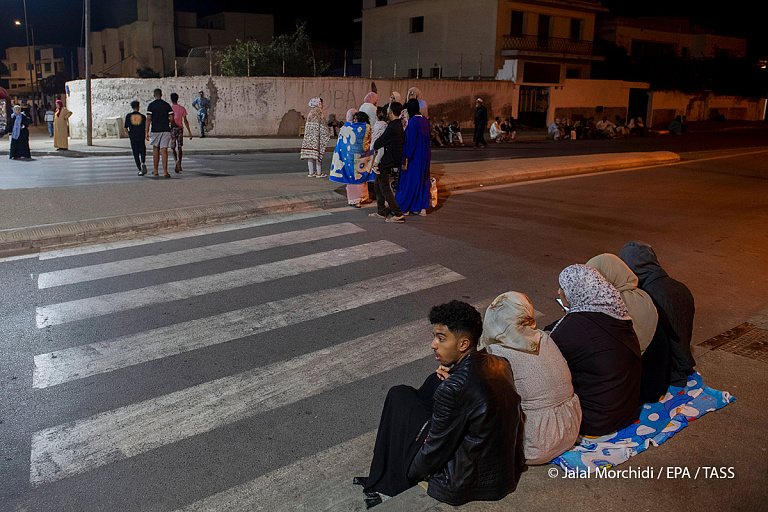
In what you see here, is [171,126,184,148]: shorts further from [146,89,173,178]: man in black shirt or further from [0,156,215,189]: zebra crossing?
[146,89,173,178]: man in black shirt

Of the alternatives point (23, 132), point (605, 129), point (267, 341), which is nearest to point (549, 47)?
point (605, 129)

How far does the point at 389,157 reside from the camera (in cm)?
997

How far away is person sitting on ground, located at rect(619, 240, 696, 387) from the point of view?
14.3 ft

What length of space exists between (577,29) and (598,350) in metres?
45.2

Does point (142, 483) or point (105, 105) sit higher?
point (105, 105)

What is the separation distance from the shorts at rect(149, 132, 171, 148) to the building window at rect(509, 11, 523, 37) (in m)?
31.8

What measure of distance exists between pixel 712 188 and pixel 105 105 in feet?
80.9

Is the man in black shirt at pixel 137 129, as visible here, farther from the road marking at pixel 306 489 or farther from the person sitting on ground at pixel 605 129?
the person sitting on ground at pixel 605 129

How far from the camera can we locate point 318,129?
1338 cm

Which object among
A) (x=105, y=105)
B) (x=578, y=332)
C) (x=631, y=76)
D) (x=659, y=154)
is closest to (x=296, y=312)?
(x=578, y=332)

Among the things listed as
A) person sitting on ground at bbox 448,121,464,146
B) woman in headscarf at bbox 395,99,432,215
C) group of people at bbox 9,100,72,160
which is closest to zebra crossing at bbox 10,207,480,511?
woman in headscarf at bbox 395,99,432,215

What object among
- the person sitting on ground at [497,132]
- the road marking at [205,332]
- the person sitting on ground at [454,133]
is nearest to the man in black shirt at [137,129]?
the road marking at [205,332]

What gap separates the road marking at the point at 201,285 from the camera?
616 cm

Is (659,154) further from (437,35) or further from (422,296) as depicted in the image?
(437,35)
